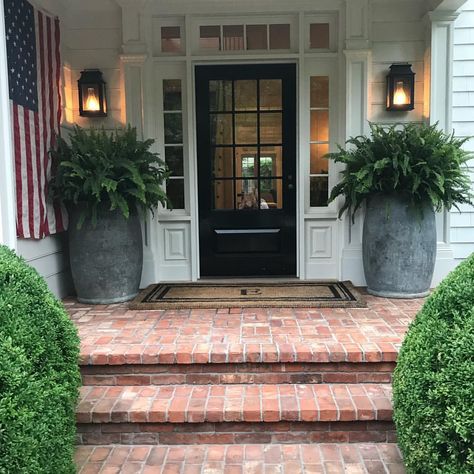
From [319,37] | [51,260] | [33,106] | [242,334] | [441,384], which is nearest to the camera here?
[441,384]

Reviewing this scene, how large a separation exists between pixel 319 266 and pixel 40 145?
8.60 feet

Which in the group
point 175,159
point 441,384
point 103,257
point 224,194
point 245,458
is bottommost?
point 245,458

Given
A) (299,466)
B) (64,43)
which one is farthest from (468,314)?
(64,43)

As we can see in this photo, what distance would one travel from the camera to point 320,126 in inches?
179

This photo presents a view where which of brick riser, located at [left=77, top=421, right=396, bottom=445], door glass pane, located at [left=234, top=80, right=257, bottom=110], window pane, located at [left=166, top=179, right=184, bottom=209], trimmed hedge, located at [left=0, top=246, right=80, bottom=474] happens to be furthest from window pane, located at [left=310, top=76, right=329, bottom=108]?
trimmed hedge, located at [left=0, top=246, right=80, bottom=474]

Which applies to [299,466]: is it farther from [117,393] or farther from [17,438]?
[17,438]

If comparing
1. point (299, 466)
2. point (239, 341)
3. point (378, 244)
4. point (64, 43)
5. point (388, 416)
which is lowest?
point (299, 466)

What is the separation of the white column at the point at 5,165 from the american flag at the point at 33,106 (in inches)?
25.2

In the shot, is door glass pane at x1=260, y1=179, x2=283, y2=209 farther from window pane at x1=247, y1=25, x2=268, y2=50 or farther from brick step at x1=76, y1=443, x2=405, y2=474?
brick step at x1=76, y1=443, x2=405, y2=474

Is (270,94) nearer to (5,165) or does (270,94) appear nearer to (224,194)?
(224,194)

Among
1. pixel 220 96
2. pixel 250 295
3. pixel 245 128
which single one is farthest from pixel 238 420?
pixel 220 96

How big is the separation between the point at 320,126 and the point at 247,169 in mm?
776

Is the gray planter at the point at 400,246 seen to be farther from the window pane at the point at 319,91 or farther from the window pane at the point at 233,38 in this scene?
the window pane at the point at 233,38

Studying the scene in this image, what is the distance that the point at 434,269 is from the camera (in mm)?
4289
